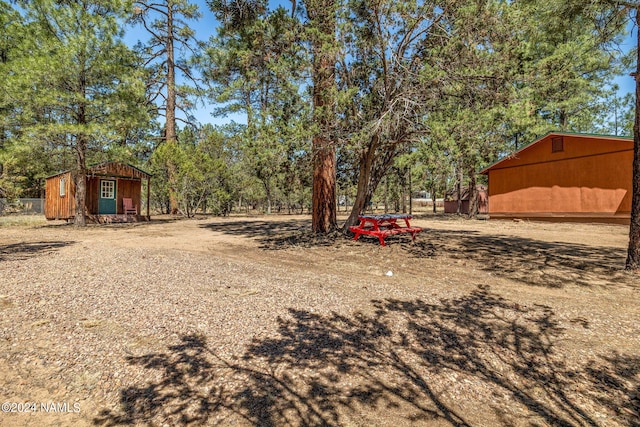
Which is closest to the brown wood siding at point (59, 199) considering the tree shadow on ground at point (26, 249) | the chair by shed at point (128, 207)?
the chair by shed at point (128, 207)

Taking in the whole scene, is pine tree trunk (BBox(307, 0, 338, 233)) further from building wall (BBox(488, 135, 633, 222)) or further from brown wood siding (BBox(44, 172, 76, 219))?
brown wood siding (BBox(44, 172, 76, 219))

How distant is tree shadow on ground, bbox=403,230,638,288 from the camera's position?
5.14 metres

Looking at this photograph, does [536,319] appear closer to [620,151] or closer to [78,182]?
[620,151]

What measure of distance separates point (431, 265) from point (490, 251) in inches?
86.0

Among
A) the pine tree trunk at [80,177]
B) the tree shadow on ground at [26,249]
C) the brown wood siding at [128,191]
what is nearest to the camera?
the tree shadow on ground at [26,249]

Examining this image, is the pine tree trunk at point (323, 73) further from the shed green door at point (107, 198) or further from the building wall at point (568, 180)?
the shed green door at point (107, 198)

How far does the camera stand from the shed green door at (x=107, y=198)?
17.6 m

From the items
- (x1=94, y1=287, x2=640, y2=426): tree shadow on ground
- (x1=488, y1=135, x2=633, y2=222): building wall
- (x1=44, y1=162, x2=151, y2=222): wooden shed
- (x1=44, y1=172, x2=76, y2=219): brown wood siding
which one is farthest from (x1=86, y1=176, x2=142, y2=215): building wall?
(x1=488, y1=135, x2=633, y2=222): building wall

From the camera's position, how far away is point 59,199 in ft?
57.8

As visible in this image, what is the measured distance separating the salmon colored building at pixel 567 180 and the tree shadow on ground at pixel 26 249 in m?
11.8

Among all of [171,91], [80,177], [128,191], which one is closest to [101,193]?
[128,191]

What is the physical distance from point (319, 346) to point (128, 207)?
19602 mm

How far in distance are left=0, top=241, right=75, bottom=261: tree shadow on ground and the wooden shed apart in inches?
355

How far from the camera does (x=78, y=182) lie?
14430 mm
